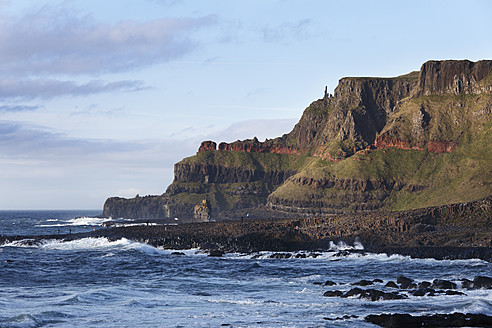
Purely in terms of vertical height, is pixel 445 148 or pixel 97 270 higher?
pixel 445 148

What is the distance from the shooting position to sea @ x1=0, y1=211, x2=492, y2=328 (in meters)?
35.2

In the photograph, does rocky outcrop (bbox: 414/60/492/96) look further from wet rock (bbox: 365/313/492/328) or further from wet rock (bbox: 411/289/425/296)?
wet rock (bbox: 365/313/492/328)

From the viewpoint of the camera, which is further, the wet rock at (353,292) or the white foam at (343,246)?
the white foam at (343,246)

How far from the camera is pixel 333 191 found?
188875mm

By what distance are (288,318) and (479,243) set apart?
42.9 meters

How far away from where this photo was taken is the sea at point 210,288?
3522cm

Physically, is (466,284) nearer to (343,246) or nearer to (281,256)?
(281,256)

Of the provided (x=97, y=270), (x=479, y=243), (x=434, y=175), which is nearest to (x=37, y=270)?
(x=97, y=270)

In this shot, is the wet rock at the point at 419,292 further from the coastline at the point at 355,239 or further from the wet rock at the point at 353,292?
the coastline at the point at 355,239

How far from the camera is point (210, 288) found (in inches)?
1933

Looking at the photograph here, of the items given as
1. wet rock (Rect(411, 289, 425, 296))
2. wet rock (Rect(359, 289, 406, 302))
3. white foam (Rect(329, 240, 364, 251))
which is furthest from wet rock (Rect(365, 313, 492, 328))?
white foam (Rect(329, 240, 364, 251))

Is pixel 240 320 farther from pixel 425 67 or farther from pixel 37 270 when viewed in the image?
pixel 425 67

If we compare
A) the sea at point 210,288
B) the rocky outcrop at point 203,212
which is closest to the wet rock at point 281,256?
the sea at point 210,288

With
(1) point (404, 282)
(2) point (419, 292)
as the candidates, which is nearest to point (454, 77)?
(1) point (404, 282)
